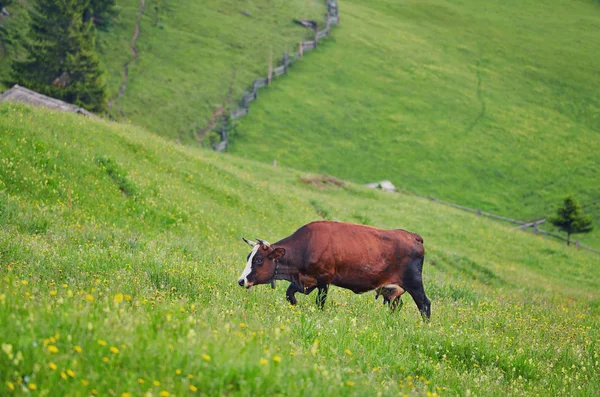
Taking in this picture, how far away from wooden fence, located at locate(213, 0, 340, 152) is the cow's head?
51660 millimetres

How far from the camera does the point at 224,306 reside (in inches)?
362

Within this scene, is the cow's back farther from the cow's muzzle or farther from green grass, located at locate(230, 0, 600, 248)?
green grass, located at locate(230, 0, 600, 248)

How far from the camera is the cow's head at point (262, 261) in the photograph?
11.7 meters

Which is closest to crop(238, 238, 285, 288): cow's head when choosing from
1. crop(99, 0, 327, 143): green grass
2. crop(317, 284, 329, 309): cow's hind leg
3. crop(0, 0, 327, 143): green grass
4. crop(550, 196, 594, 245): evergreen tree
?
crop(317, 284, 329, 309): cow's hind leg

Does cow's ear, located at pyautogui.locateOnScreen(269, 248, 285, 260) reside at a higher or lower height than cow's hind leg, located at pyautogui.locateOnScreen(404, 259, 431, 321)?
higher

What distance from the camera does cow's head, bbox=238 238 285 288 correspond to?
11703mm

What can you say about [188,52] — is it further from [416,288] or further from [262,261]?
[416,288]

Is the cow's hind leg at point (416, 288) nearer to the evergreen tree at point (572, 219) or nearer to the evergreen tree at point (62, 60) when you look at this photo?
the evergreen tree at point (572, 219)

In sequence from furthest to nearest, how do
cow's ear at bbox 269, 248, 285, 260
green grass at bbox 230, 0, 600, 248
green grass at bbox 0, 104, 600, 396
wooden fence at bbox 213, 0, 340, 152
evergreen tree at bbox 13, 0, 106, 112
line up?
wooden fence at bbox 213, 0, 340, 152 < green grass at bbox 230, 0, 600, 248 < evergreen tree at bbox 13, 0, 106, 112 < cow's ear at bbox 269, 248, 285, 260 < green grass at bbox 0, 104, 600, 396

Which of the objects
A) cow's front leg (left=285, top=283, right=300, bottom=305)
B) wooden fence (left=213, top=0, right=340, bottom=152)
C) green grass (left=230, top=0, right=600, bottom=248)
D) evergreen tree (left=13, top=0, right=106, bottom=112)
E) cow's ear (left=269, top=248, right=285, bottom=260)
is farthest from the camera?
wooden fence (left=213, top=0, right=340, bottom=152)

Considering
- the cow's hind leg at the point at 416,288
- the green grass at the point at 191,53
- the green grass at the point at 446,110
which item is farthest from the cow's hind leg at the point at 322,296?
the green grass at the point at 191,53

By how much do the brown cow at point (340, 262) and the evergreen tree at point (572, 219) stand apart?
1786 inches

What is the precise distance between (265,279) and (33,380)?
6736 mm

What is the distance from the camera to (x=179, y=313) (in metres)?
7.12
